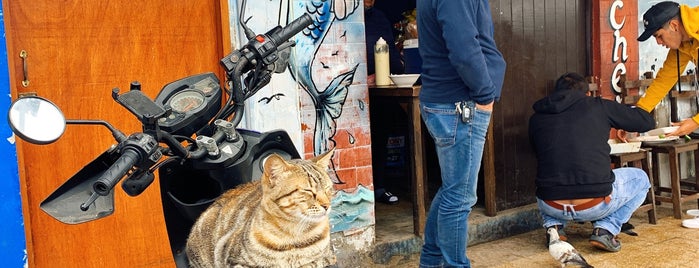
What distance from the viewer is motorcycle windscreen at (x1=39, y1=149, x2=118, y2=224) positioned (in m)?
1.78

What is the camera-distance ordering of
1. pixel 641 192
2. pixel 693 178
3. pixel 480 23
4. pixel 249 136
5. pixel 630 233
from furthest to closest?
pixel 693 178, pixel 630 233, pixel 641 192, pixel 480 23, pixel 249 136

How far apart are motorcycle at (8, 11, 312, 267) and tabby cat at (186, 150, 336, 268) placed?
0.15 meters

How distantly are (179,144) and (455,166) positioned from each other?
99.0 inches

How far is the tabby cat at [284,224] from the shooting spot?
6.59ft

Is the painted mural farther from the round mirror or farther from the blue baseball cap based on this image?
the round mirror

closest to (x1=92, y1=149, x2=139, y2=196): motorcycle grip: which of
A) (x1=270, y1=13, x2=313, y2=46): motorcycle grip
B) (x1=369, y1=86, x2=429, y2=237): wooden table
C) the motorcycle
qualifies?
the motorcycle

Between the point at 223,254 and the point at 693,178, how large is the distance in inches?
269

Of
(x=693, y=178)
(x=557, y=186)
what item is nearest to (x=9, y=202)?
(x=557, y=186)

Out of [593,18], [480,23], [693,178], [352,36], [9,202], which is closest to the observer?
[9,202]

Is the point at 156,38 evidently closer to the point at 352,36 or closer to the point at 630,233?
the point at 352,36

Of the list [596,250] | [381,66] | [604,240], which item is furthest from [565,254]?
[381,66]

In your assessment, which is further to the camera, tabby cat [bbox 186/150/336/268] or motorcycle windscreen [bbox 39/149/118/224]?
tabby cat [bbox 186/150/336/268]

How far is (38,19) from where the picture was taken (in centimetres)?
396

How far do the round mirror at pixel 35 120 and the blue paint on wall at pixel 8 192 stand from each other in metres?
2.34
